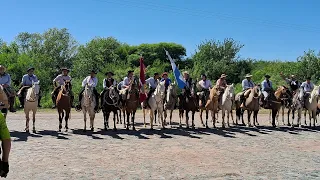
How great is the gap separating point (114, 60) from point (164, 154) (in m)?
51.3

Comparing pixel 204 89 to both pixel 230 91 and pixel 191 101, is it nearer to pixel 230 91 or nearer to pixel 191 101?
pixel 230 91

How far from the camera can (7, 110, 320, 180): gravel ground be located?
9508mm

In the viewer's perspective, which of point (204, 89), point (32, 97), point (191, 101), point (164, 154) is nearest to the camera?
point (164, 154)

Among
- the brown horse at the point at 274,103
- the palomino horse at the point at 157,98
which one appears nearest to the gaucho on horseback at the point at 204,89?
the palomino horse at the point at 157,98

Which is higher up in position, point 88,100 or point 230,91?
point 230,91

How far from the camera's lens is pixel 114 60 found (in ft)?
205

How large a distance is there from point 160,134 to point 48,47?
2348 inches

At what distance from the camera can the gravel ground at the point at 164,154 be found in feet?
31.2

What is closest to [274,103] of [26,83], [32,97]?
[32,97]

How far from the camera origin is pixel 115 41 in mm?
72062

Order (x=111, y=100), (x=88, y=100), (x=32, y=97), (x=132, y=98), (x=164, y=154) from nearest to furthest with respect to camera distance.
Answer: (x=164, y=154) < (x=32, y=97) < (x=88, y=100) < (x=111, y=100) < (x=132, y=98)

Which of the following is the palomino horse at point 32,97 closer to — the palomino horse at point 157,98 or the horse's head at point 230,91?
the palomino horse at point 157,98

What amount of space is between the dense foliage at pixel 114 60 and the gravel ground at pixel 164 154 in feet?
77.5

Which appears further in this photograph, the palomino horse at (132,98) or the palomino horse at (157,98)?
the palomino horse at (132,98)
